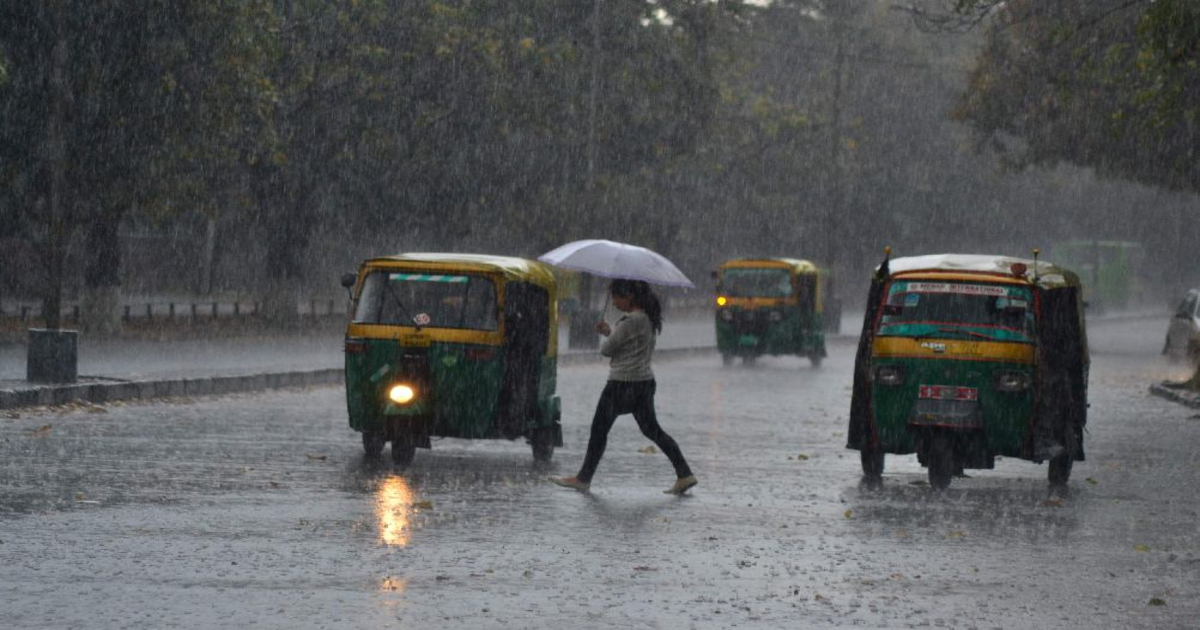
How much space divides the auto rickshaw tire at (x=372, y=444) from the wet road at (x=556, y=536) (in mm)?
314

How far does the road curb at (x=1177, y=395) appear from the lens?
24.8m

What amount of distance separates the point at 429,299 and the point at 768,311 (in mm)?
20218

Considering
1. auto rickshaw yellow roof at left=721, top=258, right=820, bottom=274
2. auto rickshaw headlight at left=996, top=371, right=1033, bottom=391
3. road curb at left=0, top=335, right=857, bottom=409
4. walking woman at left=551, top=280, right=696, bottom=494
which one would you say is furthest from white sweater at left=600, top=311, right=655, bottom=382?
auto rickshaw yellow roof at left=721, top=258, right=820, bottom=274

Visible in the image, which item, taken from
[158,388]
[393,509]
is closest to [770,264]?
[158,388]

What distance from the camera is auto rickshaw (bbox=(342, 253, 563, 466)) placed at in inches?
583

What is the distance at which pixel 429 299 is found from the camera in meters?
15.2

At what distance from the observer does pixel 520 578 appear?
911 cm

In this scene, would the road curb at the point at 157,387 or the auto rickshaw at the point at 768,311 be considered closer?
the road curb at the point at 157,387

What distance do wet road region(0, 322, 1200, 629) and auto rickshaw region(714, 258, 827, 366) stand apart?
16.1 m

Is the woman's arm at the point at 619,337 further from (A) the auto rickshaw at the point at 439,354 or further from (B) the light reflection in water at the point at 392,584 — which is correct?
(B) the light reflection in water at the point at 392,584

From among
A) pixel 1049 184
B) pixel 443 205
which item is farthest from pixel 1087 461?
pixel 1049 184

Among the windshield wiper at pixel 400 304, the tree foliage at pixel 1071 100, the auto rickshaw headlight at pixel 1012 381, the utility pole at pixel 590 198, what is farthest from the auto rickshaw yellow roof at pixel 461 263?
the utility pole at pixel 590 198

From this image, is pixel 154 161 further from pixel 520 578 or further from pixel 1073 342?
pixel 520 578

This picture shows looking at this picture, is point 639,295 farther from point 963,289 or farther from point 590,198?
point 590,198
